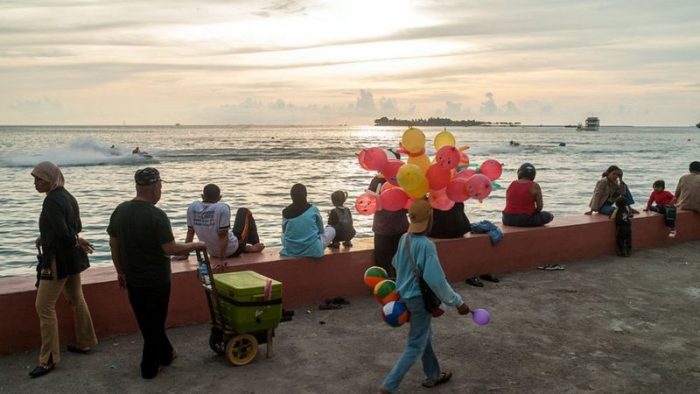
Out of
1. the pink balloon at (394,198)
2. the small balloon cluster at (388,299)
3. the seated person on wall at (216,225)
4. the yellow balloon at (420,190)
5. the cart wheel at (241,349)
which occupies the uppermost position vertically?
the yellow balloon at (420,190)

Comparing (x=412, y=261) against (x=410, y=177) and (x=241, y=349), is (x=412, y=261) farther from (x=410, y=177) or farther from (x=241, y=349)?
(x=241, y=349)

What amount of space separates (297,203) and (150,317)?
7.63ft

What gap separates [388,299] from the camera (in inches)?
186

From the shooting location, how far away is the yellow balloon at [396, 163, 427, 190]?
5.30 meters

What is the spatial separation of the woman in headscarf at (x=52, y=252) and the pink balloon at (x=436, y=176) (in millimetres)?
3268

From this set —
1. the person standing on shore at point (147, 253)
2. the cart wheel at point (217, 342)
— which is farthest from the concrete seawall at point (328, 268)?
the person standing on shore at point (147, 253)

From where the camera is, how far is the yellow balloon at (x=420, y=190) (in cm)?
539

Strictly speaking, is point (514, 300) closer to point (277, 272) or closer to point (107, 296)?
point (277, 272)

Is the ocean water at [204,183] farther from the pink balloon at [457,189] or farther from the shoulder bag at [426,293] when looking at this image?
the shoulder bag at [426,293]

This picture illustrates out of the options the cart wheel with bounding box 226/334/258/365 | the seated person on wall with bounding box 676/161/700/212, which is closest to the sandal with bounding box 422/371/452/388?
the cart wheel with bounding box 226/334/258/365

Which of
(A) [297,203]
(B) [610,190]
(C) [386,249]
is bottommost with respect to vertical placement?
(C) [386,249]

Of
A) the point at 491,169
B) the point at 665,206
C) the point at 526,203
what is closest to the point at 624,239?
the point at 665,206

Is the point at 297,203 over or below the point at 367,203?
below

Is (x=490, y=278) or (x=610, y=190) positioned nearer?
(x=490, y=278)
